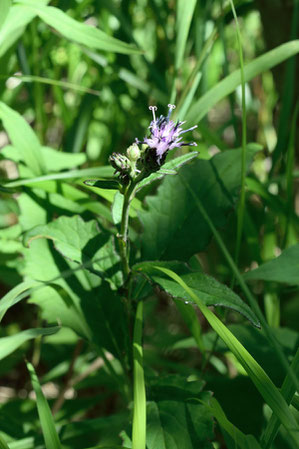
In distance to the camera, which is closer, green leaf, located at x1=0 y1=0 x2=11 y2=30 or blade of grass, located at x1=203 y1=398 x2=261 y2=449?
blade of grass, located at x1=203 y1=398 x2=261 y2=449

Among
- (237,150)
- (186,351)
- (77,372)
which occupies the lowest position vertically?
(186,351)

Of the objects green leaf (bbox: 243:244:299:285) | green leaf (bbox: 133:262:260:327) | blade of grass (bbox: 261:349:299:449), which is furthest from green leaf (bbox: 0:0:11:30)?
blade of grass (bbox: 261:349:299:449)

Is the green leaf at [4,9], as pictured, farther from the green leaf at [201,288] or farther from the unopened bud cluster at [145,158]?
the green leaf at [201,288]

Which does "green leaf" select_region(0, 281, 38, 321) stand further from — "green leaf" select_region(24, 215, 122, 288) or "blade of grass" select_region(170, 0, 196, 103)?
"blade of grass" select_region(170, 0, 196, 103)

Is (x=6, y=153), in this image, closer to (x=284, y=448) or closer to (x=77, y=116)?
(x=77, y=116)

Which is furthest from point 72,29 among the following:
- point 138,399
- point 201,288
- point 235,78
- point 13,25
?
point 138,399

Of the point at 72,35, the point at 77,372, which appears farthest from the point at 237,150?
the point at 77,372
